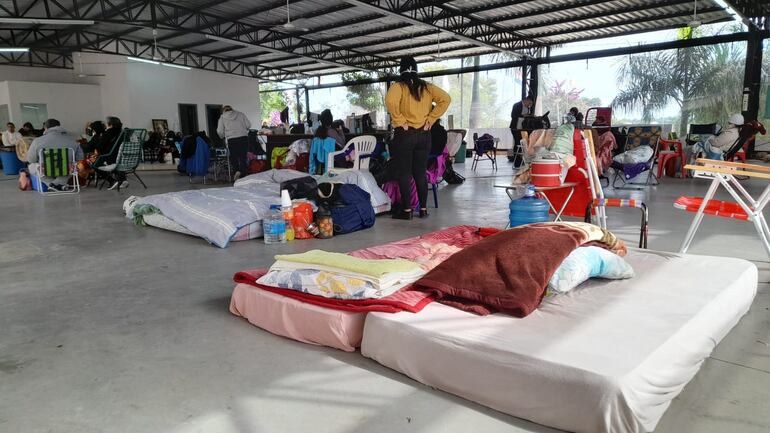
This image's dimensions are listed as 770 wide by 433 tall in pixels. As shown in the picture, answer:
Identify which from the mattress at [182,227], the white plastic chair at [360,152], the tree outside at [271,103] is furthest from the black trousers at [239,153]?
the tree outside at [271,103]

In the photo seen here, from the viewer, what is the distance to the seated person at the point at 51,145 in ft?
25.4

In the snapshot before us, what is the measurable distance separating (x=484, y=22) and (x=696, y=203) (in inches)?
424

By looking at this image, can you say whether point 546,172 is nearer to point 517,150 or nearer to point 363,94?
point 517,150

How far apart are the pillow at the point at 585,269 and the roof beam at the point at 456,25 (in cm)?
975

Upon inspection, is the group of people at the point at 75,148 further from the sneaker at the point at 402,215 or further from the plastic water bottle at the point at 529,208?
the plastic water bottle at the point at 529,208

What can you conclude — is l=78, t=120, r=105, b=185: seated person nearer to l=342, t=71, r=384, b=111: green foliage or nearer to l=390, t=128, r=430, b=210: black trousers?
l=390, t=128, r=430, b=210: black trousers

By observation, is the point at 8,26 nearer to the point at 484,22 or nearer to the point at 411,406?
the point at 484,22

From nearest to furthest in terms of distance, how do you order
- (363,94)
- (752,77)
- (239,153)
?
(239,153) < (752,77) < (363,94)

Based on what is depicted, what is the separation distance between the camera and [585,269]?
7.20ft

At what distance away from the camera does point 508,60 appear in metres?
15.8

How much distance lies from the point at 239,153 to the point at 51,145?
2.78m

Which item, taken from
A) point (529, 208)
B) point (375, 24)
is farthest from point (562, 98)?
point (529, 208)

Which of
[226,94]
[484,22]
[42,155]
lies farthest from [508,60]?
[42,155]

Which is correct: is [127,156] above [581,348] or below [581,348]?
above
